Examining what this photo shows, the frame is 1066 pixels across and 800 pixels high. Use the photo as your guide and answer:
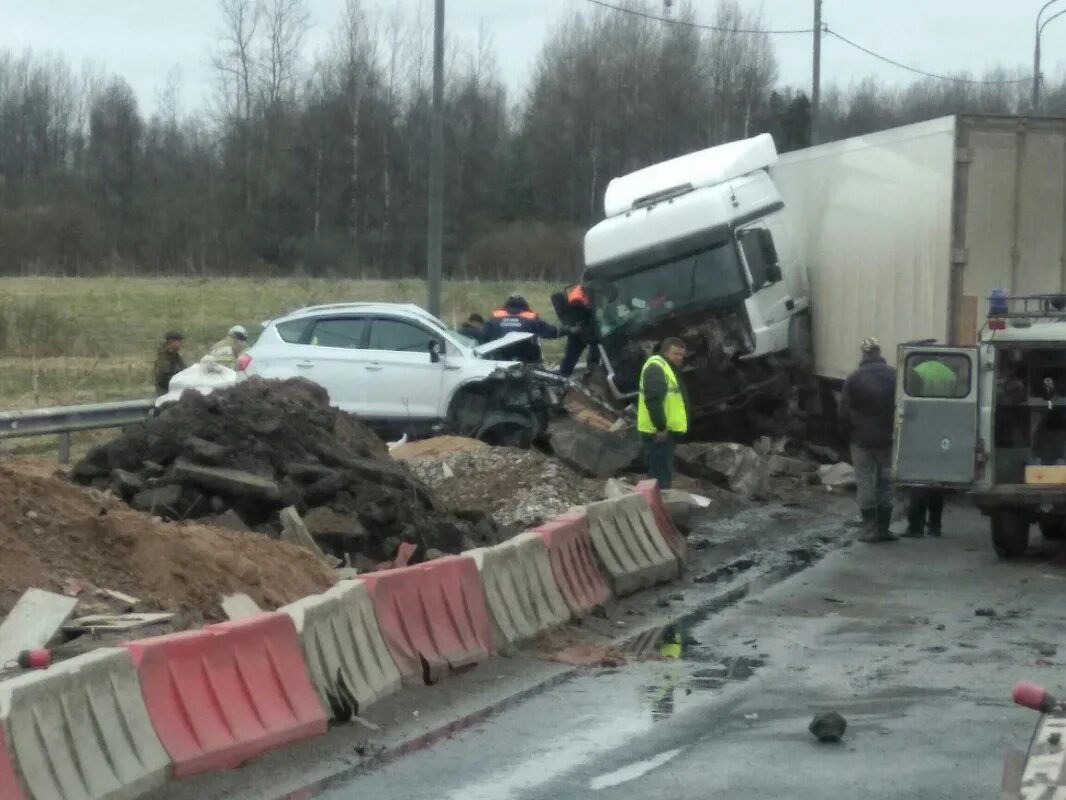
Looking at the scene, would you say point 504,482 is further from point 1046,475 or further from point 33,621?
point 33,621

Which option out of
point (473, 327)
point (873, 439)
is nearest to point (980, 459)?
point (873, 439)

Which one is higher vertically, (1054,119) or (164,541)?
(1054,119)

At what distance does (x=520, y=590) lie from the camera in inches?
427

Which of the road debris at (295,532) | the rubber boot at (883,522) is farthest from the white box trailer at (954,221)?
the road debris at (295,532)

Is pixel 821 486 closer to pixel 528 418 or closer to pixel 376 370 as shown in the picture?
pixel 528 418

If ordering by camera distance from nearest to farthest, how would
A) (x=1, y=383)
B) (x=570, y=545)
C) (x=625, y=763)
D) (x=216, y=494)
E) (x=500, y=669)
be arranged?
(x=625, y=763), (x=500, y=669), (x=570, y=545), (x=216, y=494), (x=1, y=383)

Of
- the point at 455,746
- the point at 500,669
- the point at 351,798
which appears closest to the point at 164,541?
the point at 500,669

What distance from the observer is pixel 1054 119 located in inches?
686

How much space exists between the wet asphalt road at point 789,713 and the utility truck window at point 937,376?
198cm

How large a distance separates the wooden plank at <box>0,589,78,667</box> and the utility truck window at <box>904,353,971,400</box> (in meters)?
7.96

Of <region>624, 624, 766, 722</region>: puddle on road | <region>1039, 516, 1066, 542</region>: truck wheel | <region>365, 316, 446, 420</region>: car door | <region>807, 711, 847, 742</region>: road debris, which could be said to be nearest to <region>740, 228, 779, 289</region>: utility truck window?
<region>365, 316, 446, 420</region>: car door

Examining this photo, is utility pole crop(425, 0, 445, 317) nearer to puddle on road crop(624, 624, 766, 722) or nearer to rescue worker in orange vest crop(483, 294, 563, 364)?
rescue worker in orange vest crop(483, 294, 563, 364)

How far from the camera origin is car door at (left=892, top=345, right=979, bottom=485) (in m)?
14.3

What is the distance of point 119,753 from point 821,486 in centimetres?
1502
